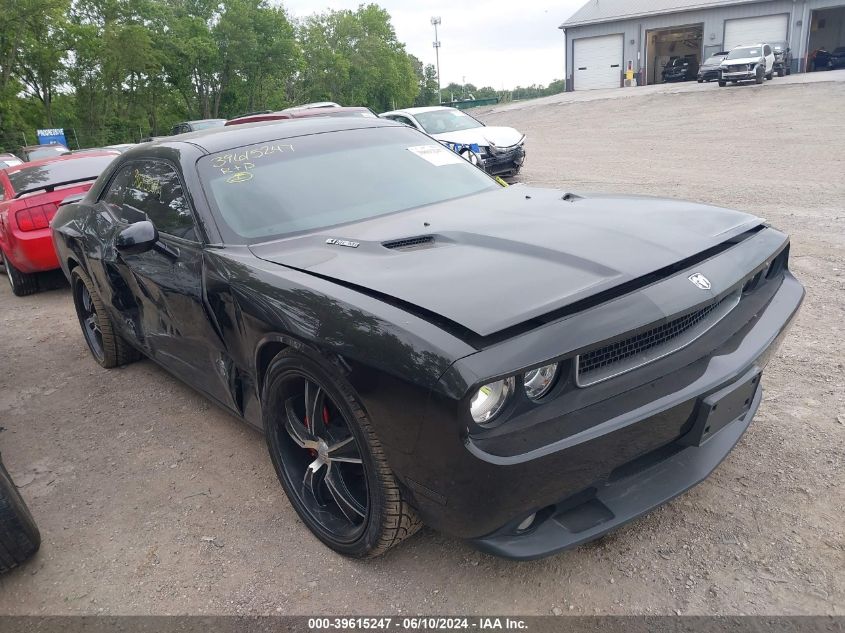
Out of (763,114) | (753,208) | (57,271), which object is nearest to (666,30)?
(763,114)

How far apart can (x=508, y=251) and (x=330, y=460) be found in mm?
1024

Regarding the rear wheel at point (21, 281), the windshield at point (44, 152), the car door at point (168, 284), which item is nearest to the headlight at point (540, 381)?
the car door at point (168, 284)

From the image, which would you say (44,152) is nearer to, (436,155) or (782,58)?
(436,155)

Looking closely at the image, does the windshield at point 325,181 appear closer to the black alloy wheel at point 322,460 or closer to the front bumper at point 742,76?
the black alloy wheel at point 322,460

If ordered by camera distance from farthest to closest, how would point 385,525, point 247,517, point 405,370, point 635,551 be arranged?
point 247,517 < point 635,551 < point 385,525 < point 405,370

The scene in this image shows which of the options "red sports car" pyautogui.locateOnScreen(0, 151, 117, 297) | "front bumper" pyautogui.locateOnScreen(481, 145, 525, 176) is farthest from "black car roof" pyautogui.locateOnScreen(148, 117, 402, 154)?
"front bumper" pyautogui.locateOnScreen(481, 145, 525, 176)

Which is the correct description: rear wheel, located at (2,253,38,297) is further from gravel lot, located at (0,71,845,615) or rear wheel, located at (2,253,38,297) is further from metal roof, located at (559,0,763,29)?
metal roof, located at (559,0,763,29)

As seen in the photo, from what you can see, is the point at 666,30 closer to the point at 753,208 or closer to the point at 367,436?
the point at 753,208

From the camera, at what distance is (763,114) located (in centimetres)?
1798

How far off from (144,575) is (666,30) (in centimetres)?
4213

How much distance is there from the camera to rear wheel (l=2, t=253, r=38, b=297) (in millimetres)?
7035

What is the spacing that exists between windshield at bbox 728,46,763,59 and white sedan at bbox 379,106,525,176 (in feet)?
65.5

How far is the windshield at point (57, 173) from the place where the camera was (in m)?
6.95

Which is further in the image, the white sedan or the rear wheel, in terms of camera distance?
the white sedan
